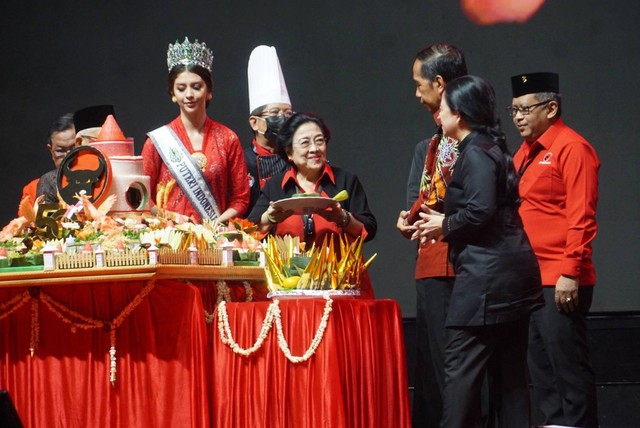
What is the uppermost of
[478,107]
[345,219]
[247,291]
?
[478,107]

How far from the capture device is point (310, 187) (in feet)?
13.2

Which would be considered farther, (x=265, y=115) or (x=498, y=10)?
(x=498, y=10)

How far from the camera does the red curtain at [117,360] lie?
3324 mm

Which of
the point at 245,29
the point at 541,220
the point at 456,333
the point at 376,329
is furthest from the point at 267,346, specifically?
the point at 245,29

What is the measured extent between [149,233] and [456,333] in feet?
3.28

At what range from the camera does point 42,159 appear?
20.0 ft

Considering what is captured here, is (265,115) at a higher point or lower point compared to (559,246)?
higher

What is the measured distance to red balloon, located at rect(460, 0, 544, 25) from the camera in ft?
19.6

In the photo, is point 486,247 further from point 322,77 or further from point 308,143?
point 322,77

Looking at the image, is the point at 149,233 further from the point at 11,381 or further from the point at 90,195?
the point at 11,381

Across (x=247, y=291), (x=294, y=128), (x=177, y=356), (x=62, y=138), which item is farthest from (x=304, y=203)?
(x=62, y=138)

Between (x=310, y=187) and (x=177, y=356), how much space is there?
97 cm

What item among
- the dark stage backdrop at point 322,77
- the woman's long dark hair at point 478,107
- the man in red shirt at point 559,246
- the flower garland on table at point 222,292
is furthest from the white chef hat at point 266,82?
the woman's long dark hair at point 478,107

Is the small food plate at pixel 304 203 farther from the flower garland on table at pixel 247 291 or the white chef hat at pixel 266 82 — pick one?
the white chef hat at pixel 266 82
